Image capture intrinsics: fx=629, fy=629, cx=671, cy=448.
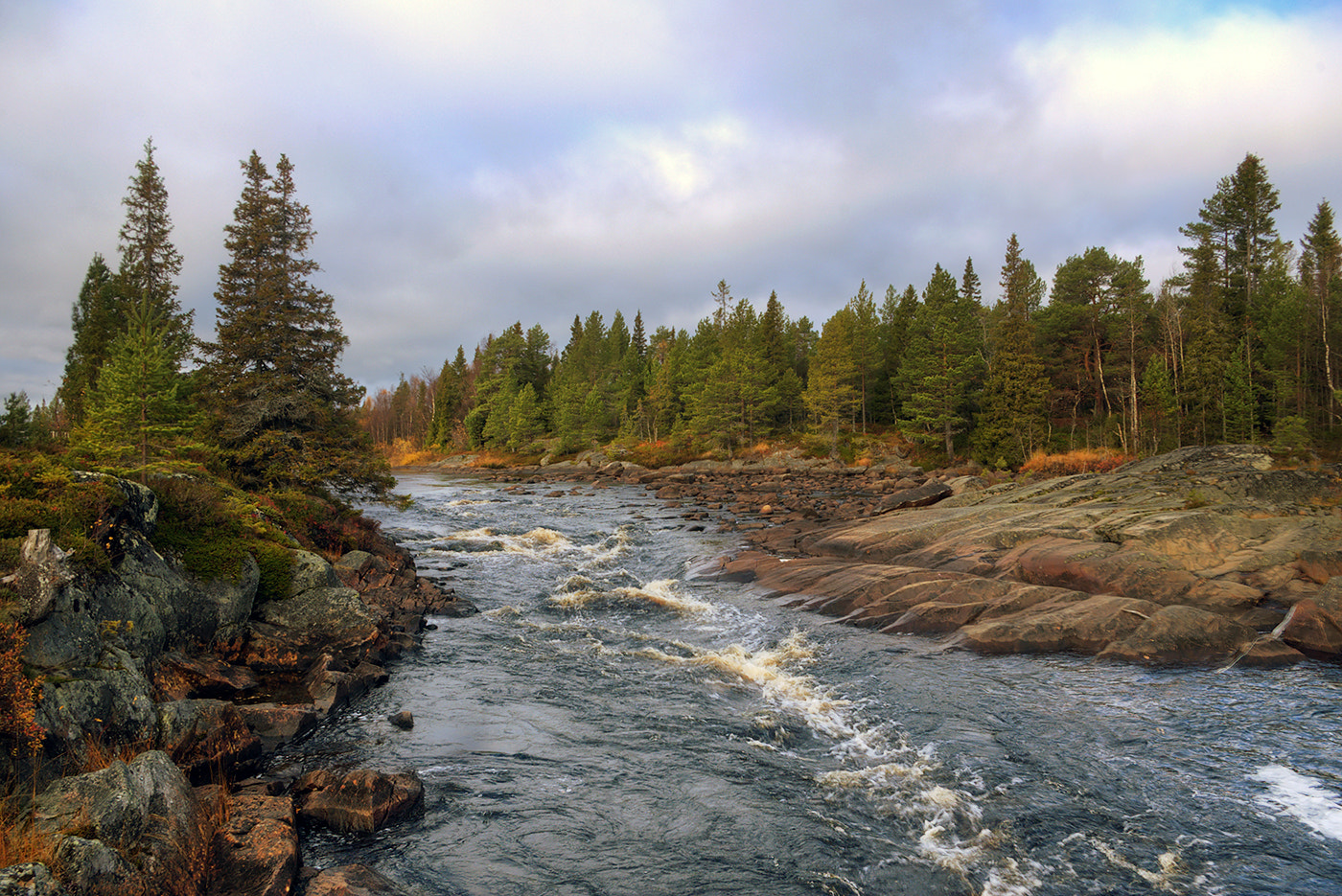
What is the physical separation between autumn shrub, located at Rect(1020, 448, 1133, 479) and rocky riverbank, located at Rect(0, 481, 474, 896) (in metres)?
47.2

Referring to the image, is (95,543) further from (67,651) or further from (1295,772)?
(1295,772)

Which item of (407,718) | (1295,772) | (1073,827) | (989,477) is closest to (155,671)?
(407,718)

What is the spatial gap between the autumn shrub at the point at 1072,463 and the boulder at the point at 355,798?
47.3m

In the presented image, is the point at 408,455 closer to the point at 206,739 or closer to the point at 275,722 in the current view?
the point at 275,722

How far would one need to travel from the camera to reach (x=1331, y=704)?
10.9 metres

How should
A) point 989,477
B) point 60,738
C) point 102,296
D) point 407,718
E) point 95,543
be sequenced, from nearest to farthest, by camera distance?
point 60,738 < point 95,543 < point 407,718 < point 102,296 < point 989,477

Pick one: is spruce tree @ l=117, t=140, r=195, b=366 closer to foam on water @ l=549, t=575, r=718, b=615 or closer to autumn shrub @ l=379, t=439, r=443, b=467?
foam on water @ l=549, t=575, r=718, b=615

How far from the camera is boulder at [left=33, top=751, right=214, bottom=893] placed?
5156 mm

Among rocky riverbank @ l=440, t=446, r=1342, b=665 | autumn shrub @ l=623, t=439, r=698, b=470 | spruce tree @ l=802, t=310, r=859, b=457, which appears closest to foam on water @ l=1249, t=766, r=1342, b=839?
rocky riverbank @ l=440, t=446, r=1342, b=665

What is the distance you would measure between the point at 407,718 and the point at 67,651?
4.44 metres

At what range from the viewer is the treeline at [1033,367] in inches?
1834

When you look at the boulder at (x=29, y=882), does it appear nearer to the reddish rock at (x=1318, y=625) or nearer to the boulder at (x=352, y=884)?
the boulder at (x=352, y=884)

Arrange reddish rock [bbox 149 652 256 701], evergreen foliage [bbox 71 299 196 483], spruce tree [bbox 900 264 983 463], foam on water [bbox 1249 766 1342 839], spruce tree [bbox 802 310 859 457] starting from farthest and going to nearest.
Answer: spruce tree [bbox 802 310 859 457]
spruce tree [bbox 900 264 983 463]
evergreen foliage [bbox 71 299 196 483]
reddish rock [bbox 149 652 256 701]
foam on water [bbox 1249 766 1342 839]

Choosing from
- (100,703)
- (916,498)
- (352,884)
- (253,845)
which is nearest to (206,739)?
(100,703)
